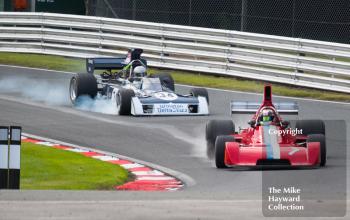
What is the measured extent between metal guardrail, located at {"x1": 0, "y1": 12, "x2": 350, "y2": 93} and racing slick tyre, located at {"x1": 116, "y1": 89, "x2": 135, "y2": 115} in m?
5.58

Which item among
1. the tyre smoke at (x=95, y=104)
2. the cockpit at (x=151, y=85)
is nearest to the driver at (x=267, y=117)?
the cockpit at (x=151, y=85)

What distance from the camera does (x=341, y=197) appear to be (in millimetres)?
14617

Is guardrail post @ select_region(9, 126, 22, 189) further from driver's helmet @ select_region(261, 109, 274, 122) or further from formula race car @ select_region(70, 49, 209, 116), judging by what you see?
formula race car @ select_region(70, 49, 209, 116)

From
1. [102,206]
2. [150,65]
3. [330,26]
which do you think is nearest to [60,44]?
[150,65]

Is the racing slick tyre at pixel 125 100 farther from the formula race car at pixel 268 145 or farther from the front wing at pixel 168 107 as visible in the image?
the formula race car at pixel 268 145

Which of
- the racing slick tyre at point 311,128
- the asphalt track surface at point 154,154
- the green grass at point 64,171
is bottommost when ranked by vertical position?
the green grass at point 64,171

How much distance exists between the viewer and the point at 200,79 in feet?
99.6

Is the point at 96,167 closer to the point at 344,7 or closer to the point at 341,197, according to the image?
the point at 341,197

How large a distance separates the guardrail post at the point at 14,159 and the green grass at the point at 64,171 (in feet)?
1.40

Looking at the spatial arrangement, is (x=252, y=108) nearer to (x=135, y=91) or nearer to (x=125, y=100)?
(x=125, y=100)

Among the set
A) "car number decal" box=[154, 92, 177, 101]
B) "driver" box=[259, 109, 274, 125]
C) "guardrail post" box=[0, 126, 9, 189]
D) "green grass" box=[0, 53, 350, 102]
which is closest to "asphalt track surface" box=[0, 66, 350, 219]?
"car number decal" box=[154, 92, 177, 101]

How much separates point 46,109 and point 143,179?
8462 millimetres

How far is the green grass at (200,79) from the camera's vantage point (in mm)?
27828

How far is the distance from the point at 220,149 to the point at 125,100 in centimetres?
676
